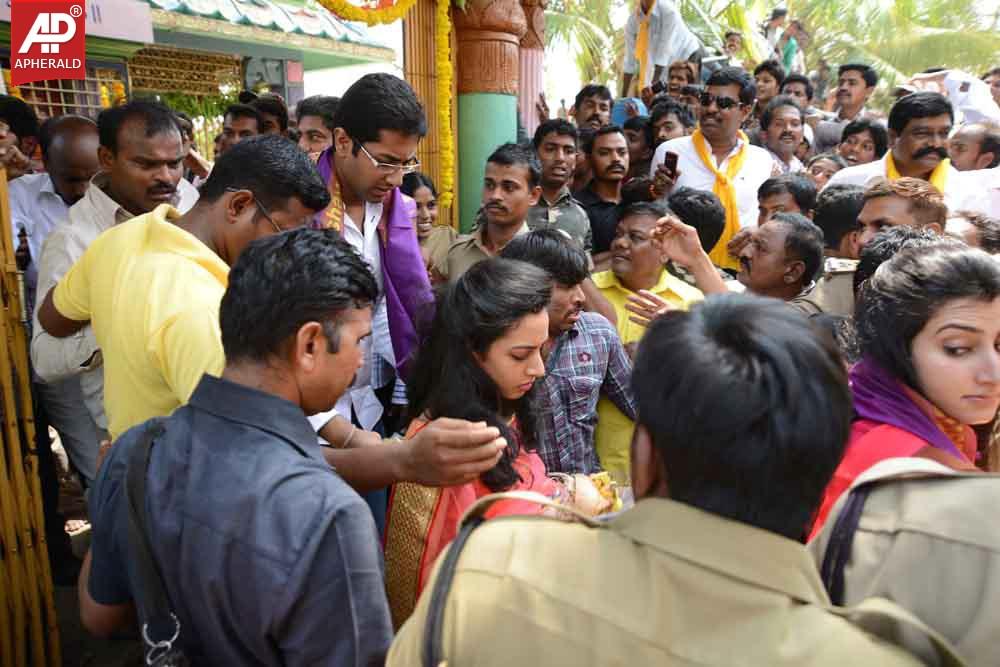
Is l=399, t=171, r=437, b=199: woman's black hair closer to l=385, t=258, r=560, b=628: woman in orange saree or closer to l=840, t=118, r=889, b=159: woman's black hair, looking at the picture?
l=385, t=258, r=560, b=628: woman in orange saree

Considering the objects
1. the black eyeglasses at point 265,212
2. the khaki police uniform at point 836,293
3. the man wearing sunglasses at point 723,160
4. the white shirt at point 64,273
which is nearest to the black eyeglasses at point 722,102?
the man wearing sunglasses at point 723,160

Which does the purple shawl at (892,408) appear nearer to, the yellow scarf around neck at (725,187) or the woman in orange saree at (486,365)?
the woman in orange saree at (486,365)

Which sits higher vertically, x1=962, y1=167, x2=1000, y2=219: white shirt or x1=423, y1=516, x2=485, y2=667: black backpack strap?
x1=962, y1=167, x2=1000, y2=219: white shirt

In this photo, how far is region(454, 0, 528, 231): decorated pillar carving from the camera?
17.8 feet

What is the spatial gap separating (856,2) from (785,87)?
1807 cm

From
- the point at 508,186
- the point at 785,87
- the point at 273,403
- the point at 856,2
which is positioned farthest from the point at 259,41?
the point at 856,2

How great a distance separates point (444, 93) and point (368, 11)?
2.82 feet

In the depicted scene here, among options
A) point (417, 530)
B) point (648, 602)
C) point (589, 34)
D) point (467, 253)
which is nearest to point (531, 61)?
point (467, 253)

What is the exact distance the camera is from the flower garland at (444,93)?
5309 millimetres

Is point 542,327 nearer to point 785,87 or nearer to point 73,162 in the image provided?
point 73,162

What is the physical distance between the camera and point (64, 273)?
2656 millimetres

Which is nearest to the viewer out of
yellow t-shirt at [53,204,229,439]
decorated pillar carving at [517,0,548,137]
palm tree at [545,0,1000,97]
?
yellow t-shirt at [53,204,229,439]

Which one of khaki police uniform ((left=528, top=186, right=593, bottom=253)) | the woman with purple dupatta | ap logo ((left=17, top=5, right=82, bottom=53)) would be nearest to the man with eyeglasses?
khaki police uniform ((left=528, top=186, right=593, bottom=253))

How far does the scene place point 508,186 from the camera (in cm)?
378
